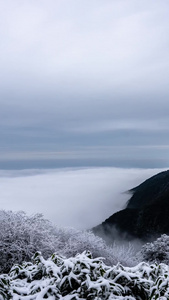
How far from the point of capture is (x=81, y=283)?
405cm

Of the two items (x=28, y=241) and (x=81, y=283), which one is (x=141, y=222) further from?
(x=81, y=283)

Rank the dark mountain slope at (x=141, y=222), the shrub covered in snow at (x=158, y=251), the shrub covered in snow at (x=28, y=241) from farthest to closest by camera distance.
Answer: the dark mountain slope at (x=141, y=222) < the shrub covered in snow at (x=158, y=251) < the shrub covered in snow at (x=28, y=241)

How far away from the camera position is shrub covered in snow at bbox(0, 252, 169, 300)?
4.00 meters

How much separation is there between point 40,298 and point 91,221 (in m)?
88.8

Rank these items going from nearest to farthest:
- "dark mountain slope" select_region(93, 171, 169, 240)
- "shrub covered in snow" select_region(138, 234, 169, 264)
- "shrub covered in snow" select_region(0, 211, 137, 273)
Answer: "shrub covered in snow" select_region(0, 211, 137, 273), "shrub covered in snow" select_region(138, 234, 169, 264), "dark mountain slope" select_region(93, 171, 169, 240)

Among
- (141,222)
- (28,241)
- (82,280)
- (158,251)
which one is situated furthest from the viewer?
(141,222)

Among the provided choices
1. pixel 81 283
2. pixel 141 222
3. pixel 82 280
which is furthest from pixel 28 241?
pixel 141 222

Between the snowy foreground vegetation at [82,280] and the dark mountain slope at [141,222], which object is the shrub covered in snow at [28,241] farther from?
the dark mountain slope at [141,222]

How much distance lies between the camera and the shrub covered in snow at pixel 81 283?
13.1ft

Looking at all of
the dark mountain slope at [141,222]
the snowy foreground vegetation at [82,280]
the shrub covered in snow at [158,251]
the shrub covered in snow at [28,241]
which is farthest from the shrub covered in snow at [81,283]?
the dark mountain slope at [141,222]

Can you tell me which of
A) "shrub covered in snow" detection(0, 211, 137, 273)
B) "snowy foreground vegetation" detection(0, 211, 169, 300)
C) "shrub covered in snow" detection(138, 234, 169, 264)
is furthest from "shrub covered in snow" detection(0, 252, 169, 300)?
"shrub covered in snow" detection(138, 234, 169, 264)

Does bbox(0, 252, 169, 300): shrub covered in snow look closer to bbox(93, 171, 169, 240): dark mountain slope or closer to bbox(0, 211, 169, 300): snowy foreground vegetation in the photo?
bbox(0, 211, 169, 300): snowy foreground vegetation

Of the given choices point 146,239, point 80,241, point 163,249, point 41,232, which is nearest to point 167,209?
point 146,239

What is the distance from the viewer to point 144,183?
133875 millimetres
